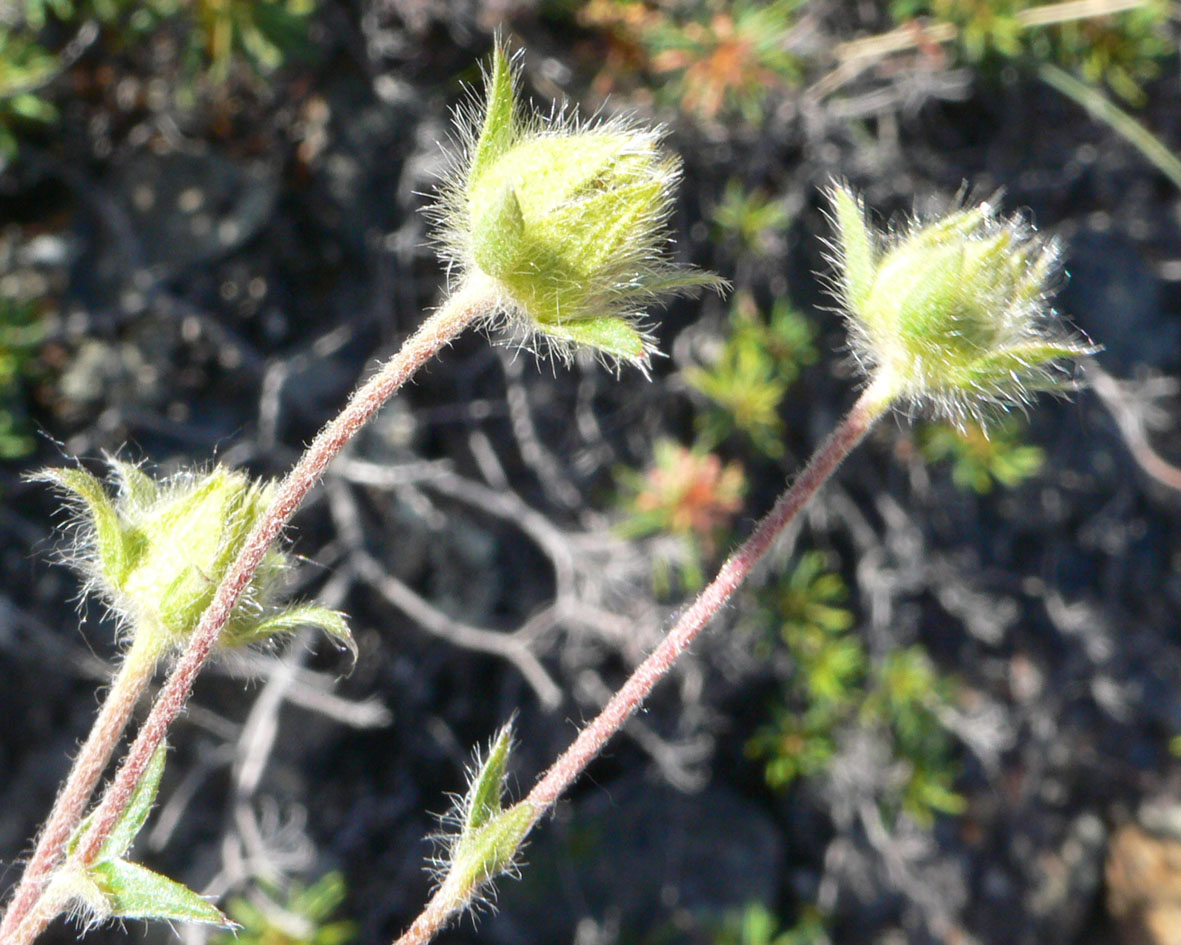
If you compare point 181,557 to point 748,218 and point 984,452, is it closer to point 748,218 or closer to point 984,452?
point 748,218

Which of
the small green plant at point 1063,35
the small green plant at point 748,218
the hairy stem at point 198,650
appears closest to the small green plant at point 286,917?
the hairy stem at point 198,650

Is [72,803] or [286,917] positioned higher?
[72,803]

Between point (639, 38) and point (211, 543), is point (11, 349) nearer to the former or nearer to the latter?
point (211, 543)

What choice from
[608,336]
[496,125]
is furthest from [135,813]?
[496,125]

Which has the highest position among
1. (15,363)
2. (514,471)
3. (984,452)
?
(984,452)

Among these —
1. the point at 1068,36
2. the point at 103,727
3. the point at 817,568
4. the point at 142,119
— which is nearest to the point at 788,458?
the point at 817,568

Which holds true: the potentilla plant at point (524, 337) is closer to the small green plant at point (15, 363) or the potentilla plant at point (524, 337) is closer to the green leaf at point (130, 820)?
the green leaf at point (130, 820)

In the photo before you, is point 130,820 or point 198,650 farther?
point 130,820
